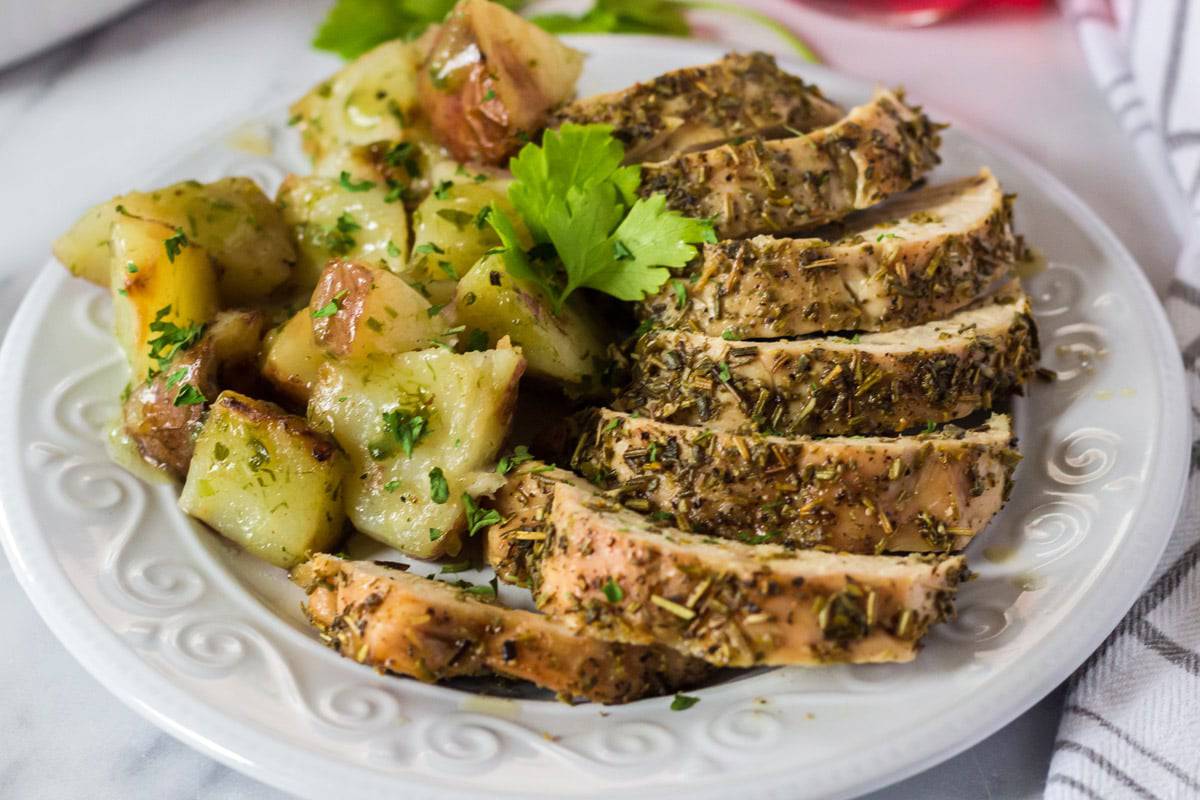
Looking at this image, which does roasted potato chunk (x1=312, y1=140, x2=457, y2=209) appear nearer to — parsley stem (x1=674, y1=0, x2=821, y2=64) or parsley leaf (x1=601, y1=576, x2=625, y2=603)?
parsley leaf (x1=601, y1=576, x2=625, y2=603)

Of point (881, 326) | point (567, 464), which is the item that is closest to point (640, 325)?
point (567, 464)

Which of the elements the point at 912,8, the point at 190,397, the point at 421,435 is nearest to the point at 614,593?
the point at 421,435

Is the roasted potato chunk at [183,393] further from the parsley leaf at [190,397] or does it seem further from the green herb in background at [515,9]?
the green herb in background at [515,9]

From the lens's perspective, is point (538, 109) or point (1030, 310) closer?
point (1030, 310)

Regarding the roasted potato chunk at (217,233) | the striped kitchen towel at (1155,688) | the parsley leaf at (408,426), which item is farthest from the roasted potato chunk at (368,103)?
the striped kitchen towel at (1155,688)

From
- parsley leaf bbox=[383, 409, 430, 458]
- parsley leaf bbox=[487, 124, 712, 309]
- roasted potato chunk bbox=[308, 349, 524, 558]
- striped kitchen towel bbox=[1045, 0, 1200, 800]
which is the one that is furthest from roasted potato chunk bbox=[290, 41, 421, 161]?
striped kitchen towel bbox=[1045, 0, 1200, 800]

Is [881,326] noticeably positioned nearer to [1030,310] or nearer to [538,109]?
[1030,310]
